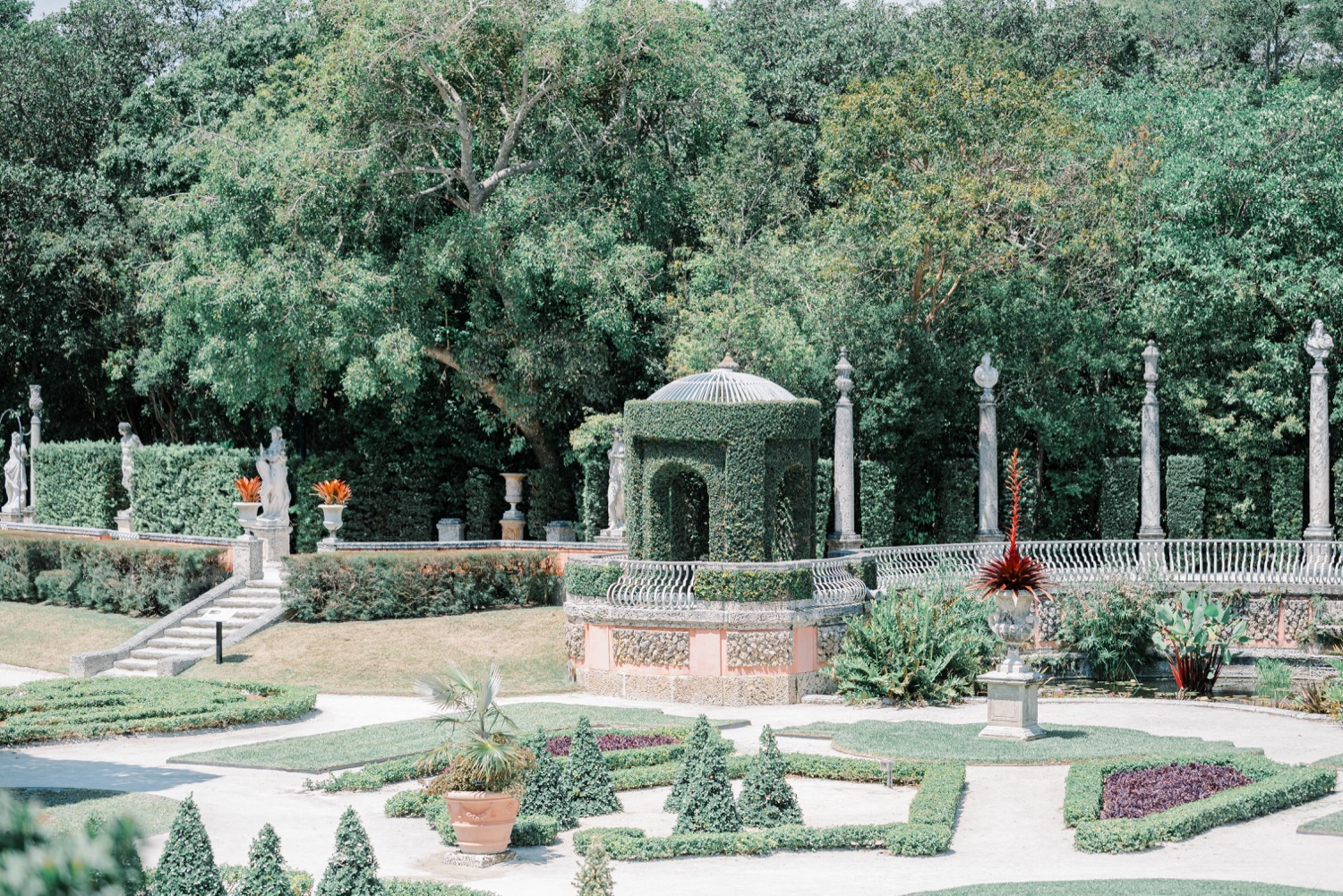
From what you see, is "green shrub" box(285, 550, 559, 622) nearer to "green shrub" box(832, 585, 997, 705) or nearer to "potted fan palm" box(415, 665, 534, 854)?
"green shrub" box(832, 585, 997, 705)

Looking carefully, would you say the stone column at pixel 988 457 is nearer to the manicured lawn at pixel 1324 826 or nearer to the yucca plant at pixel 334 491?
the yucca plant at pixel 334 491

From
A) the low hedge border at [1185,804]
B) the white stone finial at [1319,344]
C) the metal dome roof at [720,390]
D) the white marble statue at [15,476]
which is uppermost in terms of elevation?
the white stone finial at [1319,344]

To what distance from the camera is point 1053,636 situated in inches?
1222

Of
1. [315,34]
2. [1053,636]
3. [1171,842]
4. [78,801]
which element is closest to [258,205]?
[315,34]

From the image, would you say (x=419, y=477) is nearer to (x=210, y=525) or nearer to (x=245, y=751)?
(x=210, y=525)

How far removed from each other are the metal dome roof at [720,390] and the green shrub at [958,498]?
12.4m

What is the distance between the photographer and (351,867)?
1251cm

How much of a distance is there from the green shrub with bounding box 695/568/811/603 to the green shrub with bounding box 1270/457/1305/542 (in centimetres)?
1784

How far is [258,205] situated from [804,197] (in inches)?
598

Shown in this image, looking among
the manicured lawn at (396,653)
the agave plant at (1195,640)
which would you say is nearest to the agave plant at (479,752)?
the manicured lawn at (396,653)

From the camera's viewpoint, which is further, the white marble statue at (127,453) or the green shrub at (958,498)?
the white marble statue at (127,453)

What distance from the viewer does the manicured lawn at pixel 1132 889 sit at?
42.8 feet

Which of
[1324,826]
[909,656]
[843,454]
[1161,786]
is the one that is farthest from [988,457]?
[1324,826]

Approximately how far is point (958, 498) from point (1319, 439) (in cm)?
867
